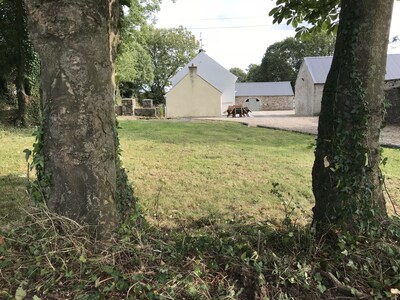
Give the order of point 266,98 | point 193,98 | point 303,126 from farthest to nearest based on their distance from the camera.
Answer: point 266,98 → point 193,98 → point 303,126

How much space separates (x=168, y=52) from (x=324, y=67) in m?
31.6

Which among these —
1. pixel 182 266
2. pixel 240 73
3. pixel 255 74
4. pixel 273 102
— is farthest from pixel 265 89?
pixel 182 266

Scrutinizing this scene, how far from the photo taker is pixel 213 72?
156 ft

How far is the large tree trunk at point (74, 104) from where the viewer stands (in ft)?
8.65

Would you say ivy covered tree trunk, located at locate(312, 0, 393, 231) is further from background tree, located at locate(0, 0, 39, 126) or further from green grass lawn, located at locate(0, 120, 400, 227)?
background tree, located at locate(0, 0, 39, 126)

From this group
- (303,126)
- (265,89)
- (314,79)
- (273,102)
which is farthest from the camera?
(265,89)

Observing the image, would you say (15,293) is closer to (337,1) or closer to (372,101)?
(372,101)

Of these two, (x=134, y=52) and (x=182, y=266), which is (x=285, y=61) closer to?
(x=134, y=52)

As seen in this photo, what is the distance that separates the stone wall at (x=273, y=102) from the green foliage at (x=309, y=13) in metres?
57.6

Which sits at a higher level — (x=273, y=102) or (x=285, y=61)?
(x=285, y=61)

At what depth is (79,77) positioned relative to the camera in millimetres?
2666

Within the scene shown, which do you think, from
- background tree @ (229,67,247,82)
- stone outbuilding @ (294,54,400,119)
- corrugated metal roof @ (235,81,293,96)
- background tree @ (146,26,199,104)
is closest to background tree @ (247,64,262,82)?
background tree @ (229,67,247,82)

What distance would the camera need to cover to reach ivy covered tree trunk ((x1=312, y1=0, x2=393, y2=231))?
2.94 m

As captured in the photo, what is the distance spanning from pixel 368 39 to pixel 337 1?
101 inches
